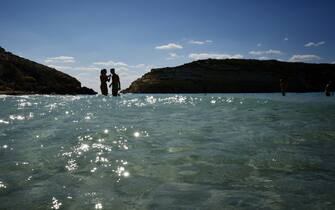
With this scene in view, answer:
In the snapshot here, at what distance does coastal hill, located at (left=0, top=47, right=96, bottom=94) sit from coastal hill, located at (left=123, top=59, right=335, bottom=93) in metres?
22.1

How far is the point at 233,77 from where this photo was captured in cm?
9325

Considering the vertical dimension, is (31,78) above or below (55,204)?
above

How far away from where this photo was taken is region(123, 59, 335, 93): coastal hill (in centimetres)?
8888

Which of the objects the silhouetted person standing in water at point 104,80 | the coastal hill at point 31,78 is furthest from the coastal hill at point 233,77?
the silhouetted person standing in water at point 104,80

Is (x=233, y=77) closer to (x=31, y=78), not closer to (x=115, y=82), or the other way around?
(x=31, y=78)

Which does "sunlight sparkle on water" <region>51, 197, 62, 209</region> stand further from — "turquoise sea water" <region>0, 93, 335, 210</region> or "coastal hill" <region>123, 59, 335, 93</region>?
"coastal hill" <region>123, 59, 335, 93</region>

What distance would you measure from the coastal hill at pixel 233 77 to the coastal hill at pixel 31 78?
22.1 meters

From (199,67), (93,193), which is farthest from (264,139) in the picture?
(199,67)

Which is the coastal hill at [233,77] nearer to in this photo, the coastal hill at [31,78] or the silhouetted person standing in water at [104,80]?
the coastal hill at [31,78]

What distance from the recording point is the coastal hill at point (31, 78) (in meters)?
57.6

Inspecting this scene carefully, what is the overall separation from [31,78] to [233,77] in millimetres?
51385

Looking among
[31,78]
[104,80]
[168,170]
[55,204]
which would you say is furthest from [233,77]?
[55,204]

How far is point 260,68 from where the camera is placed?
9731 centimetres

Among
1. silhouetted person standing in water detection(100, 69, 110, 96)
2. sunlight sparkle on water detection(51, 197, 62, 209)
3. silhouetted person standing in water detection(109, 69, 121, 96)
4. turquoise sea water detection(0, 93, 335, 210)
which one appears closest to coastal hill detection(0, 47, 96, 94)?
silhouetted person standing in water detection(100, 69, 110, 96)
